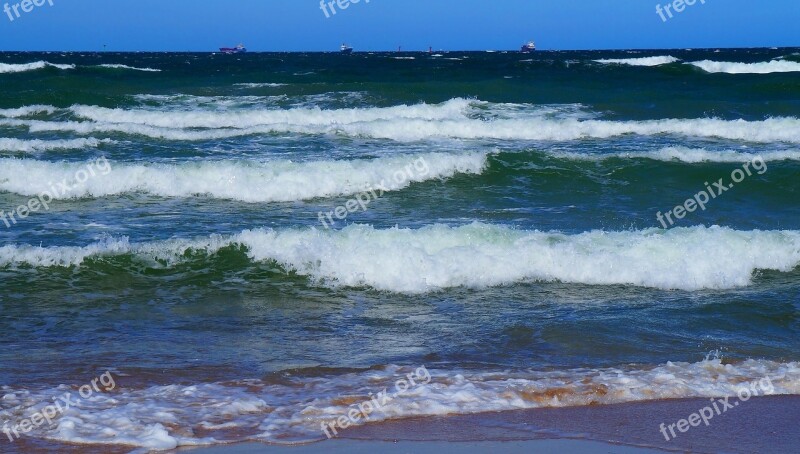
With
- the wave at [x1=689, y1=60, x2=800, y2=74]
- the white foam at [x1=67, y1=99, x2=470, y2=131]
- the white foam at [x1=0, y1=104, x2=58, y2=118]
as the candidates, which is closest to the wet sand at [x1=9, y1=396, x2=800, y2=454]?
the white foam at [x1=67, y1=99, x2=470, y2=131]

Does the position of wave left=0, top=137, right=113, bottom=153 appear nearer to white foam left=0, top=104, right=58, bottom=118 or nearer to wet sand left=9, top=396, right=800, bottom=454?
white foam left=0, top=104, right=58, bottom=118

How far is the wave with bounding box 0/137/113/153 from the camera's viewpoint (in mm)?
15859

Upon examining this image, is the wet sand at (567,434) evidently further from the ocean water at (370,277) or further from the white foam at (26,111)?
the white foam at (26,111)

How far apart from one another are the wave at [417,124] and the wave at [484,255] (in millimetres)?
9152

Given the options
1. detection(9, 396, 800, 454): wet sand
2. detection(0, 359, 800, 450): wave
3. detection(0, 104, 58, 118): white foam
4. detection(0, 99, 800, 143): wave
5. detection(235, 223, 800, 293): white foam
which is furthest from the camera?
detection(0, 104, 58, 118): white foam

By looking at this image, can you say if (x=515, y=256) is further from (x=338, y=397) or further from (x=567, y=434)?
(x=567, y=434)

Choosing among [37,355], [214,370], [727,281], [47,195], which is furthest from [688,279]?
[47,195]

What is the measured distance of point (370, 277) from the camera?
8.27 metres

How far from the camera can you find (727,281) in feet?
27.2

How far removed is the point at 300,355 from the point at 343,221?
15.9 feet

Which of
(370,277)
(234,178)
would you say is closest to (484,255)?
(370,277)

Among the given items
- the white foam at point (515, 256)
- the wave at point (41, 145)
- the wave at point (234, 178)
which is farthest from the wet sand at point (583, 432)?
the wave at point (41, 145)

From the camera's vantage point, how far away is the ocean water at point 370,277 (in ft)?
17.3

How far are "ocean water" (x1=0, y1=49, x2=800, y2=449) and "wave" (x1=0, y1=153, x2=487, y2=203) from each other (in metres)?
0.04
